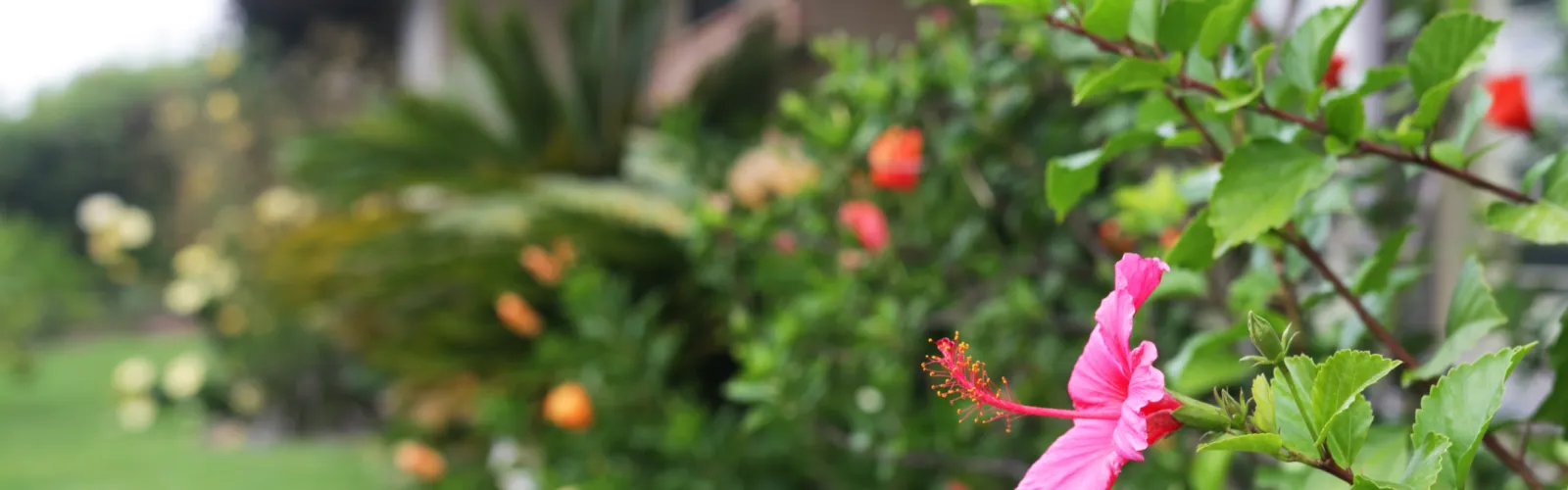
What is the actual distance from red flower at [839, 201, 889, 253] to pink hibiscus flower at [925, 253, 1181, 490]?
0.72 m

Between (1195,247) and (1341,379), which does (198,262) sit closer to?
(1195,247)

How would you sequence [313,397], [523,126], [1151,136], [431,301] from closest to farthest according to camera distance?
[1151,136]
[431,301]
[523,126]
[313,397]

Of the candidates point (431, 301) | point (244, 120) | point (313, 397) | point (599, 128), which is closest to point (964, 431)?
point (431, 301)

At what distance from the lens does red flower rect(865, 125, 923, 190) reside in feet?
3.28

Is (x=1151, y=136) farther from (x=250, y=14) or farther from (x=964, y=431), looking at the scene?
(x=250, y=14)

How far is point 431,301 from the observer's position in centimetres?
172

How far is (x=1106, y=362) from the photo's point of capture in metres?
0.28

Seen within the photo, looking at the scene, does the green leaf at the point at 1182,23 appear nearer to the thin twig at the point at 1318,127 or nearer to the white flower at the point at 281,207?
the thin twig at the point at 1318,127

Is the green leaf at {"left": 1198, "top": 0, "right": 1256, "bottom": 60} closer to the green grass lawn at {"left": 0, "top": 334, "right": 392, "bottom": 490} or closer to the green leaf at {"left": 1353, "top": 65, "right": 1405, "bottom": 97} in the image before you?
the green leaf at {"left": 1353, "top": 65, "right": 1405, "bottom": 97}

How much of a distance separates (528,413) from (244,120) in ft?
16.2

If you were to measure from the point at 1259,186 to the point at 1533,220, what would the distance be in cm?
10

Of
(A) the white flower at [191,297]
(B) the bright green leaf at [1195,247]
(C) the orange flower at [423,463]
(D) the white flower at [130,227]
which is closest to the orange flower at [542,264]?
(C) the orange flower at [423,463]

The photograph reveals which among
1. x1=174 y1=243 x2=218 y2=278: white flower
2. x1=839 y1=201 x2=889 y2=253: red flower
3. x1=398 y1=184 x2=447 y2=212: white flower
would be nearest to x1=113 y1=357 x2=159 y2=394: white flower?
x1=174 y1=243 x2=218 y2=278: white flower

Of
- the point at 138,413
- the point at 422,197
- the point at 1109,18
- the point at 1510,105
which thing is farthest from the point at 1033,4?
the point at 138,413
